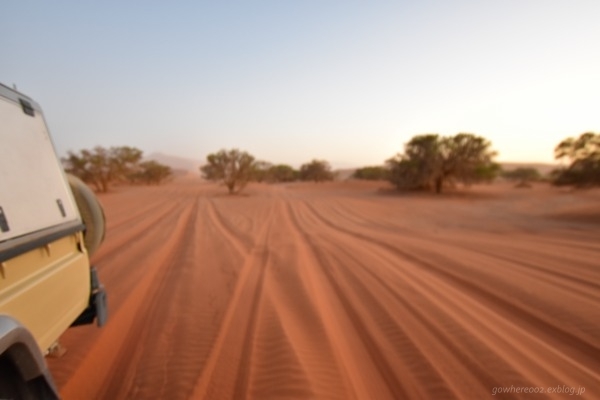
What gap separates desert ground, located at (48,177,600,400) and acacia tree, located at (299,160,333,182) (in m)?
33.2

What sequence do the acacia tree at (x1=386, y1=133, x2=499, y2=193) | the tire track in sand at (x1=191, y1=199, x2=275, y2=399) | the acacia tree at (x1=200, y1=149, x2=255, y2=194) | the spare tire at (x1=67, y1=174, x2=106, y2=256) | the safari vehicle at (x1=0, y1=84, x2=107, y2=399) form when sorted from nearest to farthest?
the safari vehicle at (x1=0, y1=84, x2=107, y2=399), the tire track in sand at (x1=191, y1=199, x2=275, y2=399), the spare tire at (x1=67, y1=174, x2=106, y2=256), the acacia tree at (x1=386, y1=133, x2=499, y2=193), the acacia tree at (x1=200, y1=149, x2=255, y2=194)

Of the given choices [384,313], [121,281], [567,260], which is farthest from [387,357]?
[567,260]

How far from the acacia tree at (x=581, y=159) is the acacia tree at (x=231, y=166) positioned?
17.8 metres

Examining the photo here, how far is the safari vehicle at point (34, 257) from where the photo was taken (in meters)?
1.44

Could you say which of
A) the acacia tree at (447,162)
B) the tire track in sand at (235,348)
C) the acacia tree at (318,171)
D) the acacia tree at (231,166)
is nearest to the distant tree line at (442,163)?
the acacia tree at (447,162)

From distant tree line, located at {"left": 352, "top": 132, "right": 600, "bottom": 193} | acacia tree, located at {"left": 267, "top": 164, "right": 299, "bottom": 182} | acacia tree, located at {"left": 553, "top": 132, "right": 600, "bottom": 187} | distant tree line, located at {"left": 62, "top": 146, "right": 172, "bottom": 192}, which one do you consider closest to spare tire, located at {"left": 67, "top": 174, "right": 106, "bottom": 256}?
acacia tree, located at {"left": 553, "top": 132, "right": 600, "bottom": 187}

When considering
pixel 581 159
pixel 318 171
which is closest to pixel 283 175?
pixel 318 171

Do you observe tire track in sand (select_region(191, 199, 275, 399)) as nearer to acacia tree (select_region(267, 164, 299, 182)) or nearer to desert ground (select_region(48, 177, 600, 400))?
desert ground (select_region(48, 177, 600, 400))

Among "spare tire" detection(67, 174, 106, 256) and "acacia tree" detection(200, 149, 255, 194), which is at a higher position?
"acacia tree" detection(200, 149, 255, 194)

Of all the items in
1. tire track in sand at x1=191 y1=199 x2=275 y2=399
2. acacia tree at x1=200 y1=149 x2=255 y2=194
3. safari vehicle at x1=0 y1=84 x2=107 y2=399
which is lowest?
tire track in sand at x1=191 y1=199 x2=275 y2=399

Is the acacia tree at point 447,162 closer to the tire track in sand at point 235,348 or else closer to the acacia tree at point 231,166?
the acacia tree at point 231,166

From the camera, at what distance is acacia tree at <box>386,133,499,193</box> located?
20.3 meters

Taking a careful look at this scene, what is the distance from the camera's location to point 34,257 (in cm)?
170

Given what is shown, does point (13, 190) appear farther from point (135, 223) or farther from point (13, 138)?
point (135, 223)
